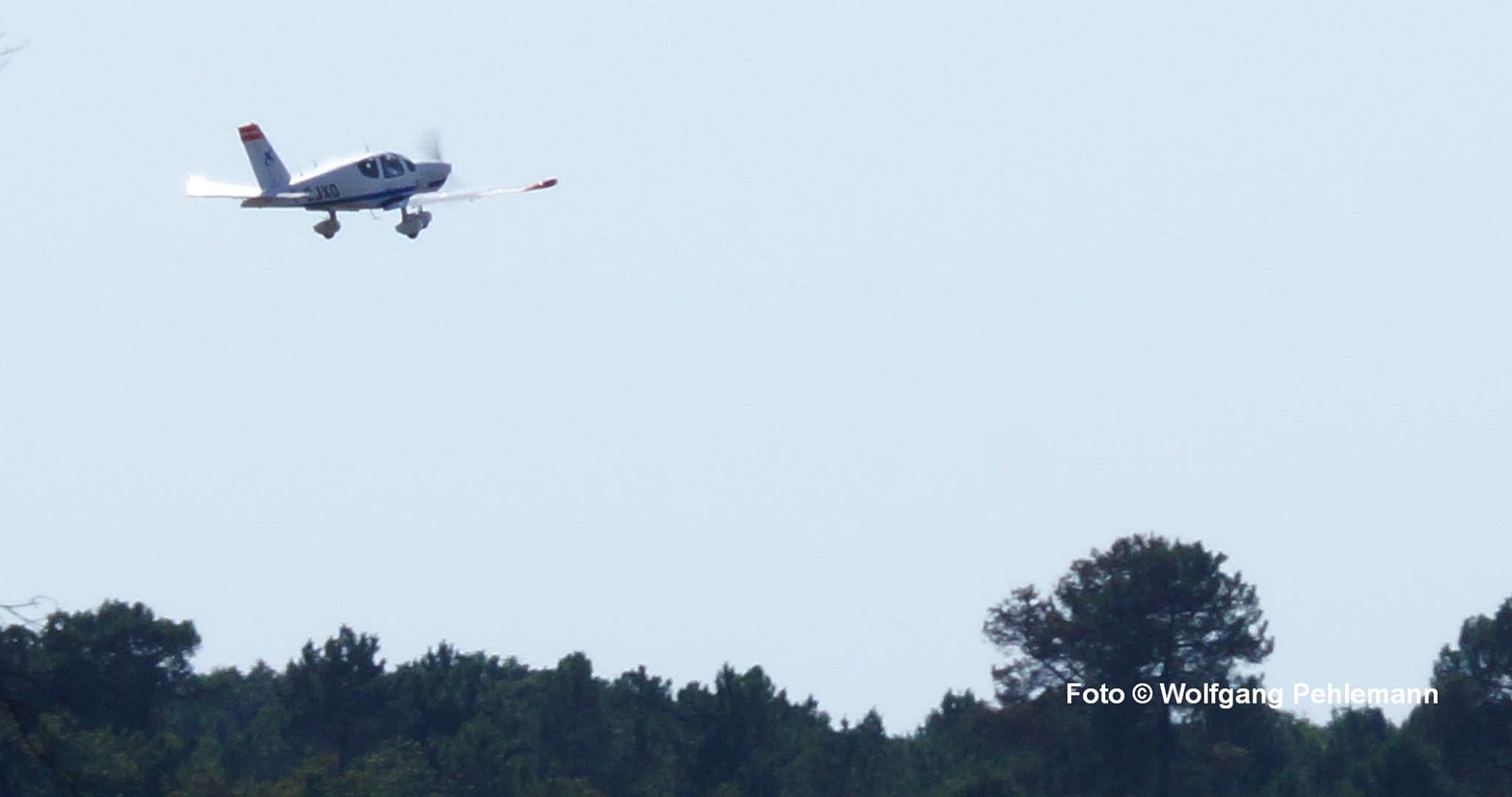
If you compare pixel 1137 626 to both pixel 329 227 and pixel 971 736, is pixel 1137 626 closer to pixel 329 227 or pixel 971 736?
pixel 971 736

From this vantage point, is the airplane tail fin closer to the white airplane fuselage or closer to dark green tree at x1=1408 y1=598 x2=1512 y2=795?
the white airplane fuselage

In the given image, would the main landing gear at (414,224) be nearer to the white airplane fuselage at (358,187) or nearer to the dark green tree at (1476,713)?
the white airplane fuselage at (358,187)

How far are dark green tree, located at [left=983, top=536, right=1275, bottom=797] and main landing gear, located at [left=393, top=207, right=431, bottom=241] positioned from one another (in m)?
28.6

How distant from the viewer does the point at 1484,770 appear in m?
65.9

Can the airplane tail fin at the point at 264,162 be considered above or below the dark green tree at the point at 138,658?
above

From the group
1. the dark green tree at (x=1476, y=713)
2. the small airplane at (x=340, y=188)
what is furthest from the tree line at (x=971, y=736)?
the small airplane at (x=340, y=188)

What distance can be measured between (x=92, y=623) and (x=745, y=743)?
31.7m

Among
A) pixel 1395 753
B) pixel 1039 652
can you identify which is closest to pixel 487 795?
pixel 1039 652

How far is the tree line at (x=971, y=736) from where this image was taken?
66.8 meters

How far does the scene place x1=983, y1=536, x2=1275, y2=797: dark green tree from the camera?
72000mm

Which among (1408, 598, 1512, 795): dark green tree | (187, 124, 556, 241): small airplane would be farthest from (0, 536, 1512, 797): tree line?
(187, 124, 556, 241): small airplane

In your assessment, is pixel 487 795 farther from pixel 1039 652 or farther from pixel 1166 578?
pixel 1166 578

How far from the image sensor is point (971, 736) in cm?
7725

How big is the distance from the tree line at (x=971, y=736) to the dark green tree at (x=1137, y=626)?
0.07 meters
